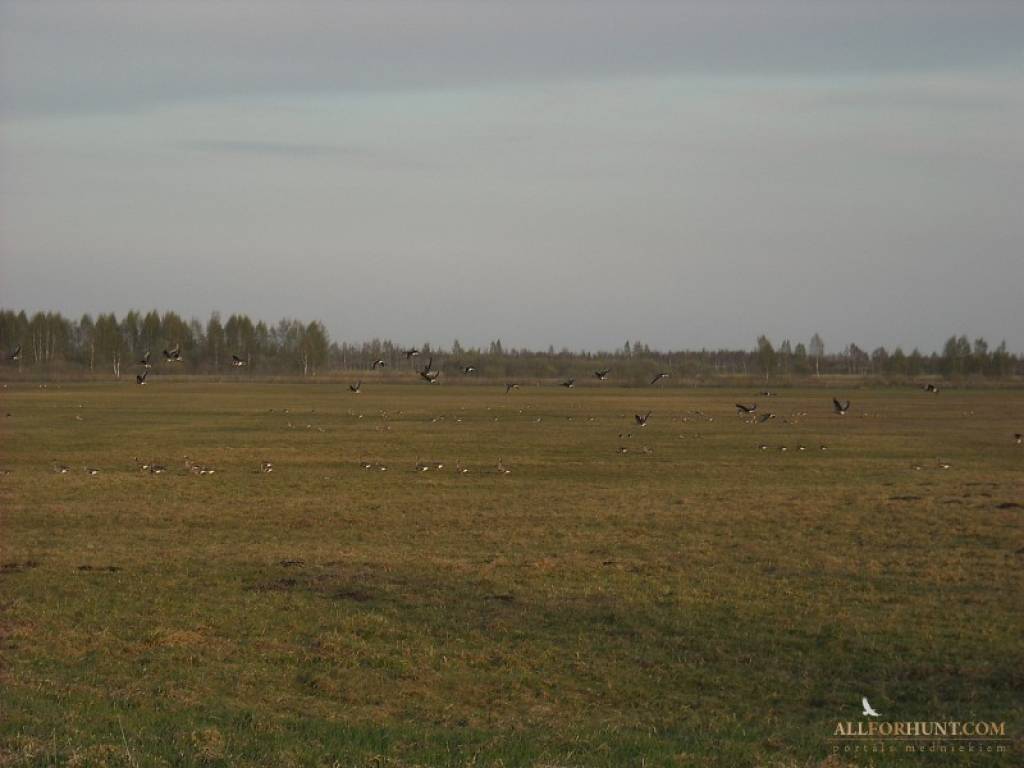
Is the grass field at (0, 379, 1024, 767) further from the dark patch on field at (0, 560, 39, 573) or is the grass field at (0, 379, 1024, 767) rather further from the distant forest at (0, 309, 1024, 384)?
the distant forest at (0, 309, 1024, 384)

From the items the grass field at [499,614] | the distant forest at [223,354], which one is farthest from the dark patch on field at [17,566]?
the distant forest at [223,354]

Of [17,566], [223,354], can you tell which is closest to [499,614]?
[17,566]

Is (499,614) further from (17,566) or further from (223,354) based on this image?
(223,354)

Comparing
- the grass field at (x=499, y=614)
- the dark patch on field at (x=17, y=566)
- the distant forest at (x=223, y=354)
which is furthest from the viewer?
the distant forest at (x=223, y=354)

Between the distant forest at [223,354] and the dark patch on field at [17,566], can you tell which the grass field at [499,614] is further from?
the distant forest at [223,354]

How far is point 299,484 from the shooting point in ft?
98.3

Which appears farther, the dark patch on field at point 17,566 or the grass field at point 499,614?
the dark patch on field at point 17,566

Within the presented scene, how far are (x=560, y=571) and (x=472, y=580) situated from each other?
1574 millimetres

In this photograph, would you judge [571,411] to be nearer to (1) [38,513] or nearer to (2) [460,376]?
(1) [38,513]

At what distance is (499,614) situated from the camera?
46.4 ft

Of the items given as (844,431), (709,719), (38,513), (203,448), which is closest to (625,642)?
(709,719)

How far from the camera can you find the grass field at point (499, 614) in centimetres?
870

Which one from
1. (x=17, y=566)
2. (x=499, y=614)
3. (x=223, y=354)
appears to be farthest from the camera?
(x=223, y=354)

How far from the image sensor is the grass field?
8703mm
